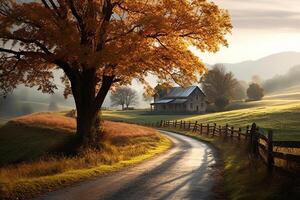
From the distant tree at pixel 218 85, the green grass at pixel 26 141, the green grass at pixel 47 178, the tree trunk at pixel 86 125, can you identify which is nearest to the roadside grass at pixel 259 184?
the green grass at pixel 47 178

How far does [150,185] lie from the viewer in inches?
660

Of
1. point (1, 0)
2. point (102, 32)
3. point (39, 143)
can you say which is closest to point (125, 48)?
point (102, 32)

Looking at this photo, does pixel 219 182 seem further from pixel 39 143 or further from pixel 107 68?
pixel 39 143

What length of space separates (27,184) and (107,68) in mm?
10742

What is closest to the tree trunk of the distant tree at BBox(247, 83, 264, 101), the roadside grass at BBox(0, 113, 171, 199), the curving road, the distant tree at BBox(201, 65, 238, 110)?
the roadside grass at BBox(0, 113, 171, 199)

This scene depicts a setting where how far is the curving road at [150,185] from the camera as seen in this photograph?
14.7 metres

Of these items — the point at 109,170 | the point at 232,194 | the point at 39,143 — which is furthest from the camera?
the point at 39,143

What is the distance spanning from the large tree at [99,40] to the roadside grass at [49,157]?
10.0 feet

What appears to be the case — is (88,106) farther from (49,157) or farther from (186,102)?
(186,102)

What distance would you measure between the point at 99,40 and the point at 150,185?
10311 mm

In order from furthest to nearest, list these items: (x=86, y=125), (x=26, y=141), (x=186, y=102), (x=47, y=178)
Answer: (x=186, y=102), (x=26, y=141), (x=86, y=125), (x=47, y=178)

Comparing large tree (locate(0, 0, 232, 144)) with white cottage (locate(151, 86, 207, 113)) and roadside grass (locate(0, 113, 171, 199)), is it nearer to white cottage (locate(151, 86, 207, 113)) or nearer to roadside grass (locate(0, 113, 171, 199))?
roadside grass (locate(0, 113, 171, 199))

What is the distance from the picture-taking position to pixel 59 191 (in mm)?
15617

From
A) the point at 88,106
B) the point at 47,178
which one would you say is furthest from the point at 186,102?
the point at 47,178
